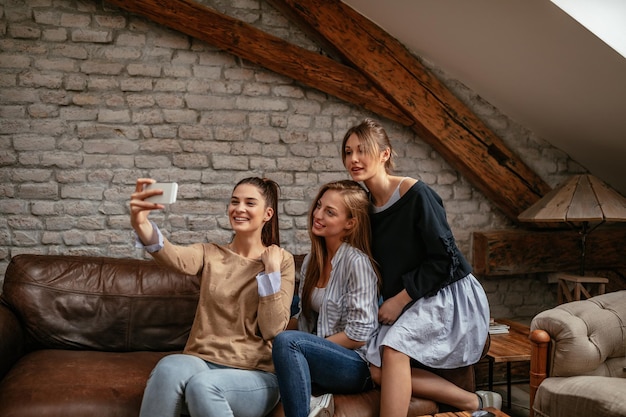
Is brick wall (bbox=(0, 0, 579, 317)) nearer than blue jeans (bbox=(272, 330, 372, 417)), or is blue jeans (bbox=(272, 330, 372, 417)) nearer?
blue jeans (bbox=(272, 330, 372, 417))

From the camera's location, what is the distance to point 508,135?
4145 mm

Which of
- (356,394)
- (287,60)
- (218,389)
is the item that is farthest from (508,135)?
(218,389)

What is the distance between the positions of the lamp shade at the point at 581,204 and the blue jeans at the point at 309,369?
1.78 meters

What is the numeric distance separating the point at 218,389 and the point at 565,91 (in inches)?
102

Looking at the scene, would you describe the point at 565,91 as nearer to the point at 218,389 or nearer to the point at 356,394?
the point at 356,394

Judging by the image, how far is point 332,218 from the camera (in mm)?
2682

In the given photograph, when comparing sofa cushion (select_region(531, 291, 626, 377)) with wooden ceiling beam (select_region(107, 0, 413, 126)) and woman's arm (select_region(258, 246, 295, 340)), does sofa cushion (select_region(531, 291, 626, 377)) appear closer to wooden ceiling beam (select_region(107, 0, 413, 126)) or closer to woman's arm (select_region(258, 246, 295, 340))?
woman's arm (select_region(258, 246, 295, 340))

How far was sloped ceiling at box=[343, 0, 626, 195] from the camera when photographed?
3062 millimetres

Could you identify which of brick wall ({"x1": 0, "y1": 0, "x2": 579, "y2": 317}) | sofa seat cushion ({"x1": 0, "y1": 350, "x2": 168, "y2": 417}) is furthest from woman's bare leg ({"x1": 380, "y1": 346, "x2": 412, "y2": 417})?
brick wall ({"x1": 0, "y1": 0, "x2": 579, "y2": 317})

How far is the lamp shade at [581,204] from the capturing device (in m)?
3.61

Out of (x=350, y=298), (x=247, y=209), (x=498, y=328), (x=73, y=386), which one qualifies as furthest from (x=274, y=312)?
(x=498, y=328)

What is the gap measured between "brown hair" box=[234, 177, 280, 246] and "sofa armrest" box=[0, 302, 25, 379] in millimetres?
1267

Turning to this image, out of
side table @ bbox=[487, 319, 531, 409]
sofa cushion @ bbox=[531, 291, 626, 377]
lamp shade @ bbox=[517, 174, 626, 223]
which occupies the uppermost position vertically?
lamp shade @ bbox=[517, 174, 626, 223]

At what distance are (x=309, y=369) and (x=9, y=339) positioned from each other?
1457mm
